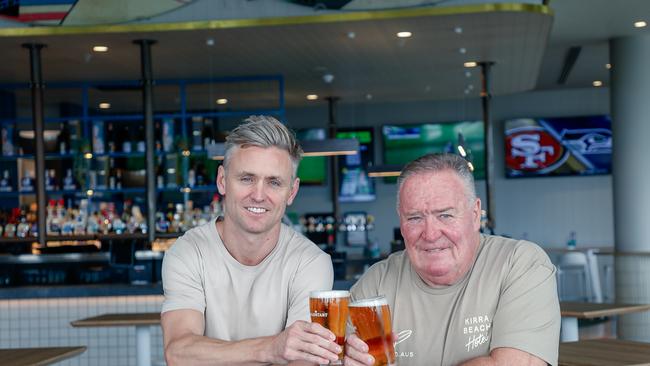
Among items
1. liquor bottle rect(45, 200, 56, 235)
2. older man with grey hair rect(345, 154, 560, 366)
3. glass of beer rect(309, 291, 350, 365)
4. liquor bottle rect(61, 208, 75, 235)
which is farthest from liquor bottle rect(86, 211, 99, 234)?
glass of beer rect(309, 291, 350, 365)

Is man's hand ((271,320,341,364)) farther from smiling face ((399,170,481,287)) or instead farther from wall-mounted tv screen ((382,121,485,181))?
wall-mounted tv screen ((382,121,485,181))

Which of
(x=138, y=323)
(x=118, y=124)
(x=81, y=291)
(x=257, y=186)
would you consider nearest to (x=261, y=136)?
(x=257, y=186)

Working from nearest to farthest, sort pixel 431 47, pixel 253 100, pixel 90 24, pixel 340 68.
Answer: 1. pixel 90 24
2. pixel 431 47
3. pixel 340 68
4. pixel 253 100

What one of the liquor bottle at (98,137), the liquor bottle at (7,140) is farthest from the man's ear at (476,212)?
the liquor bottle at (7,140)

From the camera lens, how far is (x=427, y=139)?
13.4m

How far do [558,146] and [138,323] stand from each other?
953 centimetres

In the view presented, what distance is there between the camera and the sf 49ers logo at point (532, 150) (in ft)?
43.8

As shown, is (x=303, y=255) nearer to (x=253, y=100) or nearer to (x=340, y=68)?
(x=340, y=68)

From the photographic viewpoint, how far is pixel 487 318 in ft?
7.18

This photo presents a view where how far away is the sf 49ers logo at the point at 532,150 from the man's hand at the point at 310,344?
1194cm

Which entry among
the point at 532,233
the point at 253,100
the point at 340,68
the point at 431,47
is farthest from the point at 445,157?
the point at 532,233

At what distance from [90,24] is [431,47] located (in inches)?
120

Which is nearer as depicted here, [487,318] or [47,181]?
[487,318]

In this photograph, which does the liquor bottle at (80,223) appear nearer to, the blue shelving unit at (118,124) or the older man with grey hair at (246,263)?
the blue shelving unit at (118,124)
